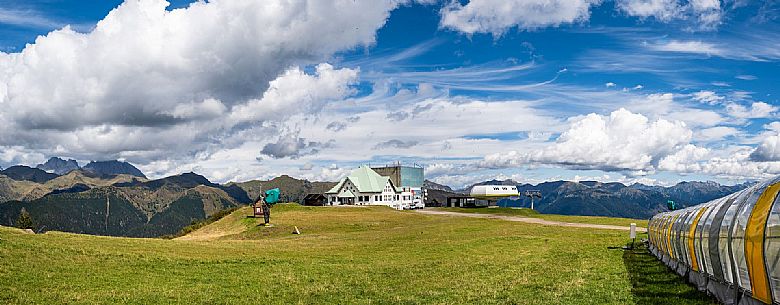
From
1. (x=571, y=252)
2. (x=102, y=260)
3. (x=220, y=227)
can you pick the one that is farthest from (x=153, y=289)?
(x=220, y=227)

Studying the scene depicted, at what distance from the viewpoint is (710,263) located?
65.6 ft

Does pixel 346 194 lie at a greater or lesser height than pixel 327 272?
greater

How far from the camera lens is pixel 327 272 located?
31594 millimetres

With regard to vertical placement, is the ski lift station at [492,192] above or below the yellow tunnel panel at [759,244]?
below

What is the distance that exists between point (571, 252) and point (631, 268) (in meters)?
8.67

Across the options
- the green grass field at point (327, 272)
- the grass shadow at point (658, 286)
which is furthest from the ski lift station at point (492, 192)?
the grass shadow at point (658, 286)

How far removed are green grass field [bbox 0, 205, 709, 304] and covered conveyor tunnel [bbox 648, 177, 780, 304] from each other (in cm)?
167

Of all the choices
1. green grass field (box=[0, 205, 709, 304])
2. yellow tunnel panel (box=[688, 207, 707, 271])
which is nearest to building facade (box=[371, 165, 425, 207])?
green grass field (box=[0, 205, 709, 304])

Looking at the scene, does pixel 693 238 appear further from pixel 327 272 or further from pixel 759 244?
pixel 327 272

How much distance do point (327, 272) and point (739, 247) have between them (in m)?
20.8

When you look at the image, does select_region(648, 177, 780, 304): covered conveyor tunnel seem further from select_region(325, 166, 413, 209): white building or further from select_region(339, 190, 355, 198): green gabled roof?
select_region(325, 166, 413, 209): white building

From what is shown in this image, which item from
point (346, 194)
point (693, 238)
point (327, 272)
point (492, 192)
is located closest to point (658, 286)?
point (693, 238)

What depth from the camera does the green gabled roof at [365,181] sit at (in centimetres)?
15400

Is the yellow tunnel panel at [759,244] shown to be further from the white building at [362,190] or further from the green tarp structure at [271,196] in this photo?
the white building at [362,190]
